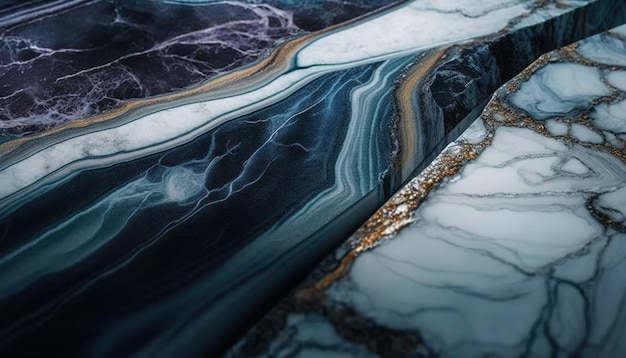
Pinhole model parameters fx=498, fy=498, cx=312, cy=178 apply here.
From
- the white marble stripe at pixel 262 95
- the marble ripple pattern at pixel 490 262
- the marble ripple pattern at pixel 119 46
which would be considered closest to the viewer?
the marble ripple pattern at pixel 490 262

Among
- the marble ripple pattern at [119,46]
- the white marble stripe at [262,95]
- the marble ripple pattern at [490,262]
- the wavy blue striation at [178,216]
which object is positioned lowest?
the marble ripple pattern at [490,262]

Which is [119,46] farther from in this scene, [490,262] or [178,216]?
[490,262]

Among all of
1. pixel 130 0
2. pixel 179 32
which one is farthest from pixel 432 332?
pixel 130 0

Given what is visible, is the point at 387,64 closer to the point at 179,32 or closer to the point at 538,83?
the point at 538,83

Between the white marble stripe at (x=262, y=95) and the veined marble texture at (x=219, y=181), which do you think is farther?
the white marble stripe at (x=262, y=95)

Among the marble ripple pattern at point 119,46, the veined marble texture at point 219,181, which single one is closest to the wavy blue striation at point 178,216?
the veined marble texture at point 219,181

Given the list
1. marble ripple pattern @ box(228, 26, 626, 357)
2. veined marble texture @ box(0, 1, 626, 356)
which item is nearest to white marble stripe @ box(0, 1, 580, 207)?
veined marble texture @ box(0, 1, 626, 356)

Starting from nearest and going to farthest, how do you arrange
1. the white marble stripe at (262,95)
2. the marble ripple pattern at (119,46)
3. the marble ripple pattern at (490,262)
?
1. the marble ripple pattern at (490,262)
2. the white marble stripe at (262,95)
3. the marble ripple pattern at (119,46)

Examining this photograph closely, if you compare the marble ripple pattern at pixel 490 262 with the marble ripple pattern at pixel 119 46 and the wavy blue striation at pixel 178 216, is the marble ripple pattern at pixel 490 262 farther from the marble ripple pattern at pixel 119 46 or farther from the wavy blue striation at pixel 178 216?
the marble ripple pattern at pixel 119 46
